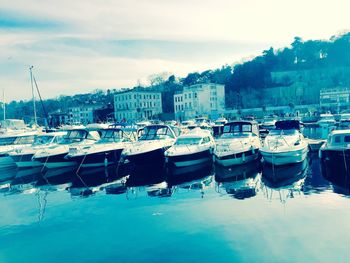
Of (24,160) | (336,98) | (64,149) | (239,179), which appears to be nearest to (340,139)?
(239,179)

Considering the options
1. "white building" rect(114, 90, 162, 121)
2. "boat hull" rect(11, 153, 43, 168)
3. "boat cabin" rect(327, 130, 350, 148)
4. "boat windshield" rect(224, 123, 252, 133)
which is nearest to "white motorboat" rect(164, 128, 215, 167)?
"boat windshield" rect(224, 123, 252, 133)

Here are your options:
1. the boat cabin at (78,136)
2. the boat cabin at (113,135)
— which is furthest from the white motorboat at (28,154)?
the boat cabin at (113,135)

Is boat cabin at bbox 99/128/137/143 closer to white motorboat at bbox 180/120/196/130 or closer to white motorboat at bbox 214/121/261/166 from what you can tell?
white motorboat at bbox 214/121/261/166

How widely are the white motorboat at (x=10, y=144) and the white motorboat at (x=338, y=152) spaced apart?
2389 centimetres

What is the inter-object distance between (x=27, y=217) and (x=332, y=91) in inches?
3576

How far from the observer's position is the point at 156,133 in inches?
990

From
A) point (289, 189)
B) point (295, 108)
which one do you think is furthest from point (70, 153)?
point (295, 108)

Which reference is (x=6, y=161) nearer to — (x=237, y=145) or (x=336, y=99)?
(x=237, y=145)

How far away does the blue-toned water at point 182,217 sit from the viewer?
9.77 metres

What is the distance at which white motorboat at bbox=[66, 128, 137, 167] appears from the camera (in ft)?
74.7

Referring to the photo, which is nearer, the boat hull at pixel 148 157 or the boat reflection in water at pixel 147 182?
Answer: the boat reflection in water at pixel 147 182

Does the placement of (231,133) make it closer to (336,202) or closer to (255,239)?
(336,202)

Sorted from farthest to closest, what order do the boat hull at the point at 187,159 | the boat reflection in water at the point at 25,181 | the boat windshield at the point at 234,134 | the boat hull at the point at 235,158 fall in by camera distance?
the boat windshield at the point at 234,134 → the boat hull at the point at 187,159 → the boat hull at the point at 235,158 → the boat reflection in water at the point at 25,181

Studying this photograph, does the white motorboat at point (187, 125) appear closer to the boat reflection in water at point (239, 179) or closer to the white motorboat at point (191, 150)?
the white motorboat at point (191, 150)
